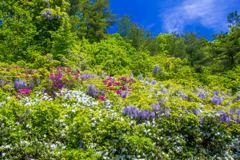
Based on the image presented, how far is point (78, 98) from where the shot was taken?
461 inches

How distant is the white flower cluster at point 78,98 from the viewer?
1141 cm

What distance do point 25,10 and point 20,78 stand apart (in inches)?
516

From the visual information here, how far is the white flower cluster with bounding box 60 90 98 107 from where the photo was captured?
1141 centimetres

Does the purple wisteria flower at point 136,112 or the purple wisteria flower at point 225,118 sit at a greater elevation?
the purple wisteria flower at point 225,118

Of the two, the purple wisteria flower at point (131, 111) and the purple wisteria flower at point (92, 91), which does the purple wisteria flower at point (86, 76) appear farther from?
the purple wisteria flower at point (131, 111)

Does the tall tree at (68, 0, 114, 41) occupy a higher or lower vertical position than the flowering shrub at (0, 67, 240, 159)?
higher

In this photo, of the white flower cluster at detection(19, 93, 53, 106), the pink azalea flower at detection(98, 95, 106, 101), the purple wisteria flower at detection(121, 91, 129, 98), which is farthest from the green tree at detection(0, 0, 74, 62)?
the white flower cluster at detection(19, 93, 53, 106)

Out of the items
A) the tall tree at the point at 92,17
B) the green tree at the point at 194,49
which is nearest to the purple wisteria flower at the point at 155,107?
the tall tree at the point at 92,17

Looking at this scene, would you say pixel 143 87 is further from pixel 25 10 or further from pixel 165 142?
pixel 25 10

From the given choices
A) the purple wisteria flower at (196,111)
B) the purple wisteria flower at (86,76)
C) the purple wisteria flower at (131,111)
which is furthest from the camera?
the purple wisteria flower at (86,76)

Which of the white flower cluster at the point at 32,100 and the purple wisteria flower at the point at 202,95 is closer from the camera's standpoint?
the white flower cluster at the point at 32,100

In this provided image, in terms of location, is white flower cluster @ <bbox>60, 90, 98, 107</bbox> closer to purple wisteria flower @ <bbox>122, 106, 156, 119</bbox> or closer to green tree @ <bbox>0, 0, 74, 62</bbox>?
purple wisteria flower @ <bbox>122, 106, 156, 119</bbox>

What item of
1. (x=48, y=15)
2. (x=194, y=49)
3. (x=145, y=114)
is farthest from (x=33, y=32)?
(x=194, y=49)

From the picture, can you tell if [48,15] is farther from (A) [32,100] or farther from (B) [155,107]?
(B) [155,107]
